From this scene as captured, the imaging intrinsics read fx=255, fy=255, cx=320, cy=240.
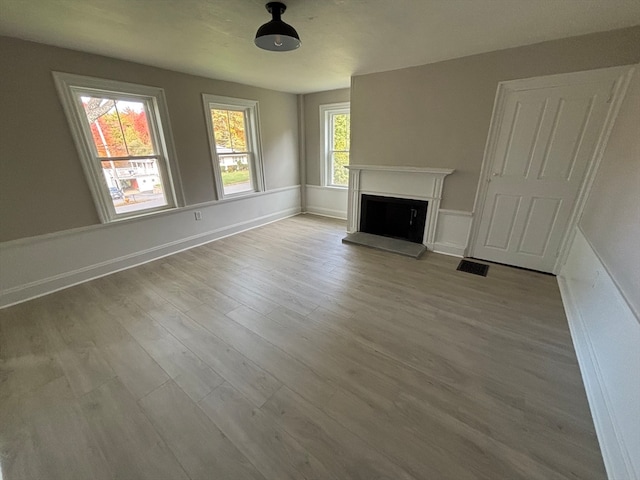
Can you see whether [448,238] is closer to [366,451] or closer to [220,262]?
[366,451]

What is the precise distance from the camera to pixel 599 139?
8.03 feet

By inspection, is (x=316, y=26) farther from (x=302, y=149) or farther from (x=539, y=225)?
(x=302, y=149)

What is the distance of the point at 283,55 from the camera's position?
2.79 metres

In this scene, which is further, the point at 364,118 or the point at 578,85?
the point at 364,118

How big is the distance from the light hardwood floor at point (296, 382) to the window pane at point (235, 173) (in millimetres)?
2061

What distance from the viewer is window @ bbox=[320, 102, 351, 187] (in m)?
4.80

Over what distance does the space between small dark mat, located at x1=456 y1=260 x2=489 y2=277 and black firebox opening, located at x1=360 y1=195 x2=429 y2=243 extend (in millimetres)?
673

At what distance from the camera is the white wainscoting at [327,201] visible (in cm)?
520

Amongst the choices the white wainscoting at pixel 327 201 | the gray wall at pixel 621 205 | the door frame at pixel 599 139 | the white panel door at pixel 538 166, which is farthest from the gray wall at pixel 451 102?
the white wainscoting at pixel 327 201

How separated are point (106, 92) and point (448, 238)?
14.8 feet

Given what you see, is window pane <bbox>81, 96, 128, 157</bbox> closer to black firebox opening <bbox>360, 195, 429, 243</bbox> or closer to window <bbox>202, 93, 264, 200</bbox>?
window <bbox>202, 93, 264, 200</bbox>

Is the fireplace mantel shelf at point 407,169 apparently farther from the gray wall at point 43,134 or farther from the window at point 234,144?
the gray wall at point 43,134

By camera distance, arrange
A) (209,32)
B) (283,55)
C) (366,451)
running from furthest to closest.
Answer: (283,55)
(209,32)
(366,451)

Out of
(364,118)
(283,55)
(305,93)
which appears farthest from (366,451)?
(305,93)
